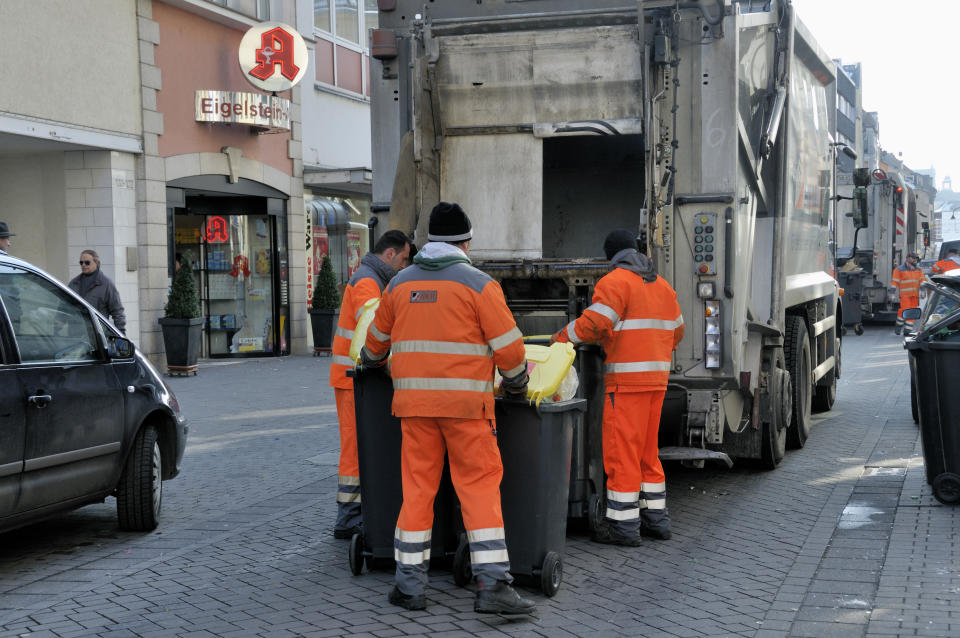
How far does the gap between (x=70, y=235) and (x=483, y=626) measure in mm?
11852

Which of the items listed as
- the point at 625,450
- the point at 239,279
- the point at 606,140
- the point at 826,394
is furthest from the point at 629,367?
the point at 239,279

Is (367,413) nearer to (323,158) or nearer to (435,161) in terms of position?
(435,161)

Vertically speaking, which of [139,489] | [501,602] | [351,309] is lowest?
[501,602]

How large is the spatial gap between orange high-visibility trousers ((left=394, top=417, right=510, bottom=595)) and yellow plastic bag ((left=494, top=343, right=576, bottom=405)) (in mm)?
341

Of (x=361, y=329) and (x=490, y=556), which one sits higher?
(x=361, y=329)

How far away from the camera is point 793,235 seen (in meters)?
8.62

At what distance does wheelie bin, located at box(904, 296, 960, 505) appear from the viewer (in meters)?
6.66

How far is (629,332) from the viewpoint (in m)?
6.09

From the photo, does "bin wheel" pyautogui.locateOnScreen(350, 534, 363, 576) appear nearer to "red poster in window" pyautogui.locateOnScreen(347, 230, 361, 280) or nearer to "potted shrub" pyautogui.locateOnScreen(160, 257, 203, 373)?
"potted shrub" pyautogui.locateOnScreen(160, 257, 203, 373)

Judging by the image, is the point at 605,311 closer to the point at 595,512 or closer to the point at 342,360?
the point at 595,512

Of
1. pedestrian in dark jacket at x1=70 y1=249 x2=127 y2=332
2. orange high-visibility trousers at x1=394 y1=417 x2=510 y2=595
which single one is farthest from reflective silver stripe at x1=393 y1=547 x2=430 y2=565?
pedestrian in dark jacket at x1=70 y1=249 x2=127 y2=332

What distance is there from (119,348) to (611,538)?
3.06 metres

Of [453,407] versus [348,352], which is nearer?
[453,407]

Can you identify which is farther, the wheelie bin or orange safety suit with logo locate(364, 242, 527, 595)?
the wheelie bin
